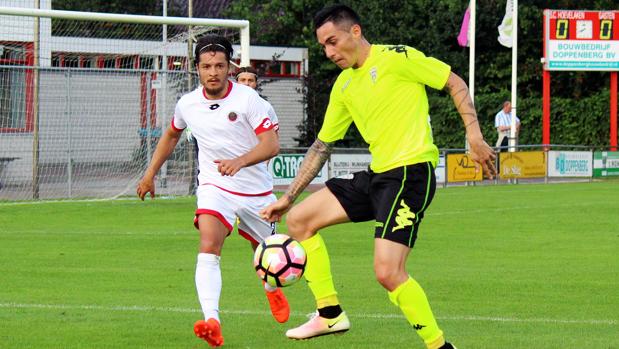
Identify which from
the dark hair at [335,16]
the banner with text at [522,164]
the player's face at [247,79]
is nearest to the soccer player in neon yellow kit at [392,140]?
the dark hair at [335,16]

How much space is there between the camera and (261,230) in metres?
9.36

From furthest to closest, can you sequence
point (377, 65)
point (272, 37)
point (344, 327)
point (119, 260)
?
point (272, 37), point (119, 260), point (344, 327), point (377, 65)

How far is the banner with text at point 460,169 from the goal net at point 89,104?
8.24 meters

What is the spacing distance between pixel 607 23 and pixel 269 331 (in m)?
32.0

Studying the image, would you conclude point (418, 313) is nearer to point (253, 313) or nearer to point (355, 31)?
point (355, 31)

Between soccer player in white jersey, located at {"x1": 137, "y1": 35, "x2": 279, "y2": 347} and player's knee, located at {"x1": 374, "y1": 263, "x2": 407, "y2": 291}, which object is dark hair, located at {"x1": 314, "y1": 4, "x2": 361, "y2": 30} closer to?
soccer player in white jersey, located at {"x1": 137, "y1": 35, "x2": 279, "y2": 347}

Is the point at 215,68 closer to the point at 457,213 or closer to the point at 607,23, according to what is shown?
the point at 457,213

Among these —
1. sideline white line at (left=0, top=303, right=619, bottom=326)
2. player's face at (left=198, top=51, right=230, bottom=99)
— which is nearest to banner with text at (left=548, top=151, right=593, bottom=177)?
sideline white line at (left=0, top=303, right=619, bottom=326)

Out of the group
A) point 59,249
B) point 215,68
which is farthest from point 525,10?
point 215,68

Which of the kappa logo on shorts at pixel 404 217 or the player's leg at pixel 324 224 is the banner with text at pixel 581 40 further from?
the kappa logo on shorts at pixel 404 217

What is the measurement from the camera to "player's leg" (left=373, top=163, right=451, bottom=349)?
745 cm

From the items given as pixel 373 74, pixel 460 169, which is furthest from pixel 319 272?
pixel 460 169

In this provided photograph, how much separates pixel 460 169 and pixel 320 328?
24062 millimetres

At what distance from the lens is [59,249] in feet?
51.9
